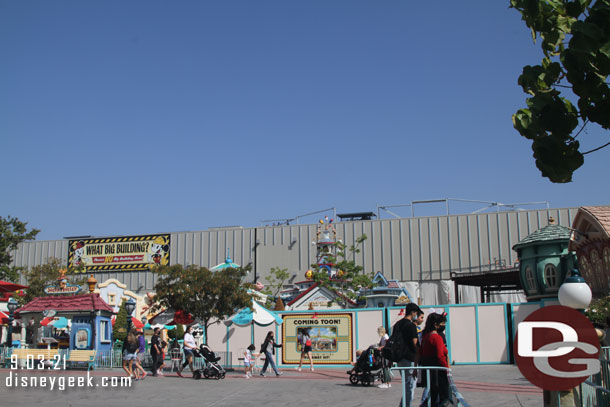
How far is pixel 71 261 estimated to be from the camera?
205ft

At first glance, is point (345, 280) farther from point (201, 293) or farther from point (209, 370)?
point (209, 370)

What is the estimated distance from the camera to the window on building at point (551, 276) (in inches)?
969

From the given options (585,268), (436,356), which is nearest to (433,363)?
(436,356)

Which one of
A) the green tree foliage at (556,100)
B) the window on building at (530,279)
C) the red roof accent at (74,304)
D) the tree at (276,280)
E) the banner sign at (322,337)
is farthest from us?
the tree at (276,280)

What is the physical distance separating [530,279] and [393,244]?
28.5m

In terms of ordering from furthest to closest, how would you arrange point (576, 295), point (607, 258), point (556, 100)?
point (607, 258), point (576, 295), point (556, 100)

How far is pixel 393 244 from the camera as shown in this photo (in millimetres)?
54250

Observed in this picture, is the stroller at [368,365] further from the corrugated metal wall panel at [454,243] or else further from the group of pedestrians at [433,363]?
the corrugated metal wall panel at [454,243]

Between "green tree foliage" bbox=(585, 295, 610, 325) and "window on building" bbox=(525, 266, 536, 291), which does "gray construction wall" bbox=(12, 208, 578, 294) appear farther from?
"green tree foliage" bbox=(585, 295, 610, 325)

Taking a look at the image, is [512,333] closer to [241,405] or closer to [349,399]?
[349,399]

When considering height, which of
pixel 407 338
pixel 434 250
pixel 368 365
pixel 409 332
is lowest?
pixel 368 365

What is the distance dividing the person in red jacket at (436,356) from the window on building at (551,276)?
1707cm

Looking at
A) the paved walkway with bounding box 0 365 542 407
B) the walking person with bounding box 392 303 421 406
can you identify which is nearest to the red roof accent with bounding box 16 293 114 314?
the paved walkway with bounding box 0 365 542 407

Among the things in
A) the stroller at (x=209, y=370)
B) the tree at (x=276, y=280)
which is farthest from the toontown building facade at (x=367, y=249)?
the stroller at (x=209, y=370)
